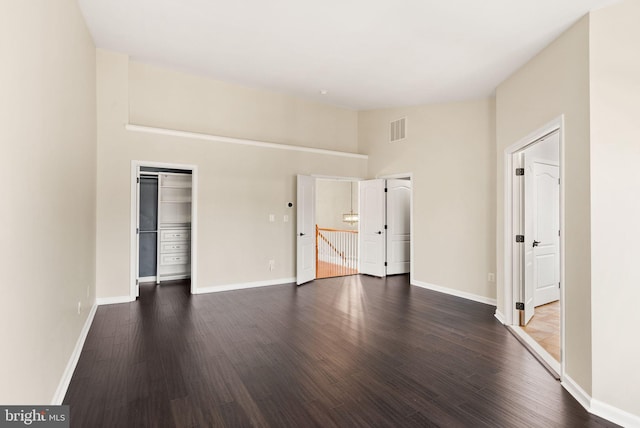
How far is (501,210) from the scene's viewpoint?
14.0 ft

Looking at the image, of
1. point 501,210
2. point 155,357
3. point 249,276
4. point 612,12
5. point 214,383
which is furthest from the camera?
point 249,276

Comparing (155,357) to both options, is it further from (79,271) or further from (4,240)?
(4,240)

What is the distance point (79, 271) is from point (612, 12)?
17.3ft

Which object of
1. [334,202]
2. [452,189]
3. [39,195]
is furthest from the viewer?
[334,202]

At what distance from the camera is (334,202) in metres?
10.6

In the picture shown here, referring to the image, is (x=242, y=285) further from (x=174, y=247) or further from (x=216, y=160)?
(x=216, y=160)

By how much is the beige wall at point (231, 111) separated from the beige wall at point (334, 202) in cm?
325

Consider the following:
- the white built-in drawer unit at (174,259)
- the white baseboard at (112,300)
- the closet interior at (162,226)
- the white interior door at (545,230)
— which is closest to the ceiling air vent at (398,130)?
the white interior door at (545,230)

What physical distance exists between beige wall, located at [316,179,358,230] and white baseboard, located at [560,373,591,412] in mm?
7491

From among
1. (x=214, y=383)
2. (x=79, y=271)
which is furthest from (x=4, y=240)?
(x=79, y=271)

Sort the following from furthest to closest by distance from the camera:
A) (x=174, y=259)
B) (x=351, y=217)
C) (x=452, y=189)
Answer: (x=351, y=217) → (x=174, y=259) → (x=452, y=189)

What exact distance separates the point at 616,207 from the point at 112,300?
234 inches

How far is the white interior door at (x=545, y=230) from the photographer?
4.54m

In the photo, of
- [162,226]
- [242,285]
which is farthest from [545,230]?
[162,226]
